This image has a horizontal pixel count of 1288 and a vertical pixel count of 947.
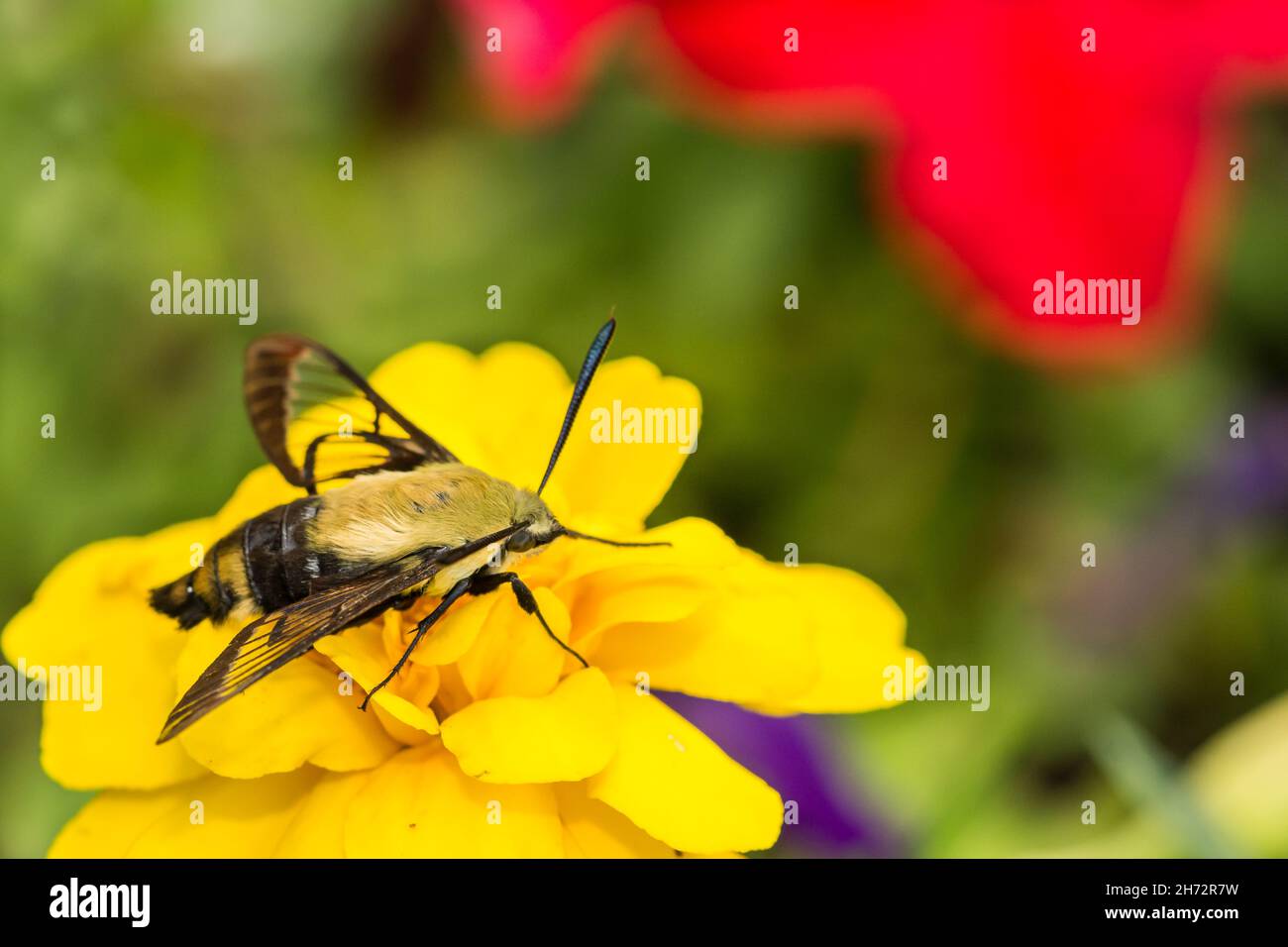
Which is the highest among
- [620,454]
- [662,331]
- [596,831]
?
[662,331]

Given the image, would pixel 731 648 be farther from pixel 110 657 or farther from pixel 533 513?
pixel 110 657

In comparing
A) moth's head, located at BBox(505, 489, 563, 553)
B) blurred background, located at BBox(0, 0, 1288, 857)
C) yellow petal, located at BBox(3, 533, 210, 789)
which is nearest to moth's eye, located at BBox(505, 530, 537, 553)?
moth's head, located at BBox(505, 489, 563, 553)

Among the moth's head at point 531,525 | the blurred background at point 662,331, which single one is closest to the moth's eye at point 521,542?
the moth's head at point 531,525

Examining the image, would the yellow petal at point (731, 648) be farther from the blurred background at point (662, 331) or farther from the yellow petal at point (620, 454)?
the blurred background at point (662, 331)

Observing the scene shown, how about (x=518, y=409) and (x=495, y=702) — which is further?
(x=518, y=409)

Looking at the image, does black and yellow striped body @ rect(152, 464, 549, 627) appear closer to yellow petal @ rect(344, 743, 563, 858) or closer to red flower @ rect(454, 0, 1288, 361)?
yellow petal @ rect(344, 743, 563, 858)

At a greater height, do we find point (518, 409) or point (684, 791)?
point (518, 409)

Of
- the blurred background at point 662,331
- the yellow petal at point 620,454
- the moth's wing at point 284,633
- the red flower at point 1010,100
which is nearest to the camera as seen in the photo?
the moth's wing at point 284,633

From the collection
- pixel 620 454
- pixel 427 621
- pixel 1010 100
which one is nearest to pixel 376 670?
pixel 427 621
